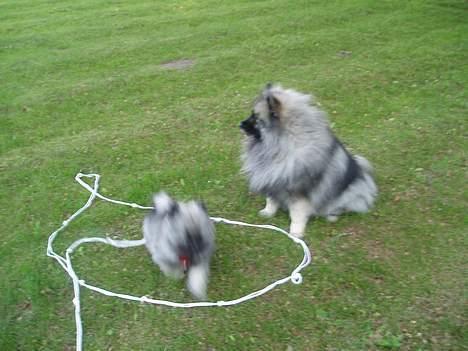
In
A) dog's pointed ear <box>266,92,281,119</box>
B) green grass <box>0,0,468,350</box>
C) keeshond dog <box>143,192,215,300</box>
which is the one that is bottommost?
green grass <box>0,0,468,350</box>

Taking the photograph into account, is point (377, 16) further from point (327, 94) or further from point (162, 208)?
point (162, 208)

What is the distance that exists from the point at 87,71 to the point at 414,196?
5760mm

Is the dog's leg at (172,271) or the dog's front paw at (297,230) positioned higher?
the dog's leg at (172,271)

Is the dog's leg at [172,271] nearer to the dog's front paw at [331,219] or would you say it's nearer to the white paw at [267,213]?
the white paw at [267,213]

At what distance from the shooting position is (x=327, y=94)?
6.50m

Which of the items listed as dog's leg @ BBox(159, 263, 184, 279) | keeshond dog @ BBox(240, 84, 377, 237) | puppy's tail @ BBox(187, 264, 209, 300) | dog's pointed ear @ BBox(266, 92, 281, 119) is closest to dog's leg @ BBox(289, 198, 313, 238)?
keeshond dog @ BBox(240, 84, 377, 237)

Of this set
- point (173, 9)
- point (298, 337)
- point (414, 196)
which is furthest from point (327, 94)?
point (173, 9)

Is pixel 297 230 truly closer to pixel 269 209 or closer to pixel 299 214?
pixel 299 214

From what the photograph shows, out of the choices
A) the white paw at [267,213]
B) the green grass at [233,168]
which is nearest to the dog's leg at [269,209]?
the white paw at [267,213]

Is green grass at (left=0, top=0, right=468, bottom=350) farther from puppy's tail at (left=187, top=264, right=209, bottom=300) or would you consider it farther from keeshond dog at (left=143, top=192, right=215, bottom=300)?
keeshond dog at (left=143, top=192, right=215, bottom=300)

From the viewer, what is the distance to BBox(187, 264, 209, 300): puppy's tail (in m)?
3.24

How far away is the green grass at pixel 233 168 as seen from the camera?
3.23 metres

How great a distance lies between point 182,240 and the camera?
3.09m

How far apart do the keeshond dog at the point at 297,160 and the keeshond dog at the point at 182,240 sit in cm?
76
